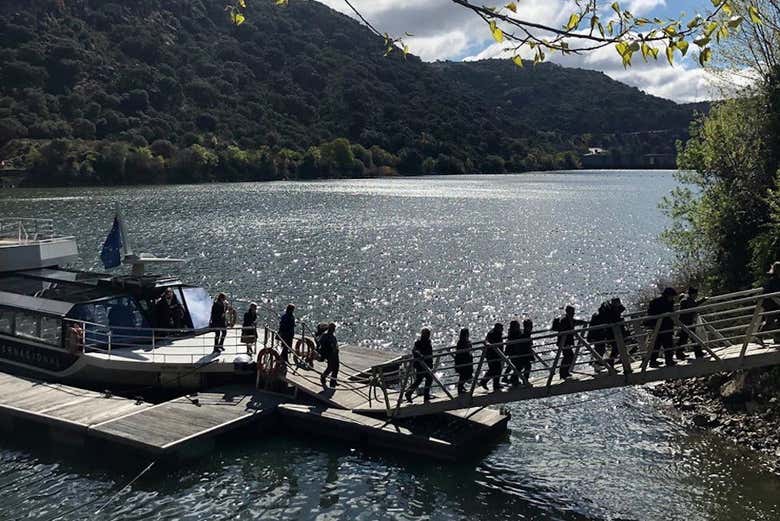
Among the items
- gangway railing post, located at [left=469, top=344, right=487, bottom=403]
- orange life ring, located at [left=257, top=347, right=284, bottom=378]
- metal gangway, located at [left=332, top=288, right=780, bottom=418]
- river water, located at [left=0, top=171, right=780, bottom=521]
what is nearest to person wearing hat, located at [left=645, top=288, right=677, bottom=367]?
metal gangway, located at [left=332, top=288, right=780, bottom=418]

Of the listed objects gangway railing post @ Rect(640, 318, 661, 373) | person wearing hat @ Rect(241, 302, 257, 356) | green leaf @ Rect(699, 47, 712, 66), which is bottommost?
person wearing hat @ Rect(241, 302, 257, 356)

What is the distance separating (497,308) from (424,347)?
21891 millimetres

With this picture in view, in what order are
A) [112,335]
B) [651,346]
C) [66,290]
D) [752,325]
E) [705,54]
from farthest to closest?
[66,290]
[112,335]
[651,346]
[752,325]
[705,54]

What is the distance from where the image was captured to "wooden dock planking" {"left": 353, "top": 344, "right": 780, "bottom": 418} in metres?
15.3

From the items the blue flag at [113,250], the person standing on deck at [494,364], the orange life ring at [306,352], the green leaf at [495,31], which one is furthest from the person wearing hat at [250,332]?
the green leaf at [495,31]

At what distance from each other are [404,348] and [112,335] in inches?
533

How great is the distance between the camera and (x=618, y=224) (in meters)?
81.1

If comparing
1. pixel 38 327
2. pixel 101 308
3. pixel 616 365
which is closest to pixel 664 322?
pixel 616 365

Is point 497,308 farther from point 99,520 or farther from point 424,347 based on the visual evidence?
point 99,520

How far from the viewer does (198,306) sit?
74.4 feet

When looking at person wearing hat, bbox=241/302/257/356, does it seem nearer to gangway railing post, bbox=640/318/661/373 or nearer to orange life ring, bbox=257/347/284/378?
orange life ring, bbox=257/347/284/378

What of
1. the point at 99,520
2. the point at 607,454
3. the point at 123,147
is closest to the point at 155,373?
the point at 99,520

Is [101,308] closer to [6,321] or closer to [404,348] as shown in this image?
[6,321]

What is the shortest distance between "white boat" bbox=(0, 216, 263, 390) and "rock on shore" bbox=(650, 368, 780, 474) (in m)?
13.6
